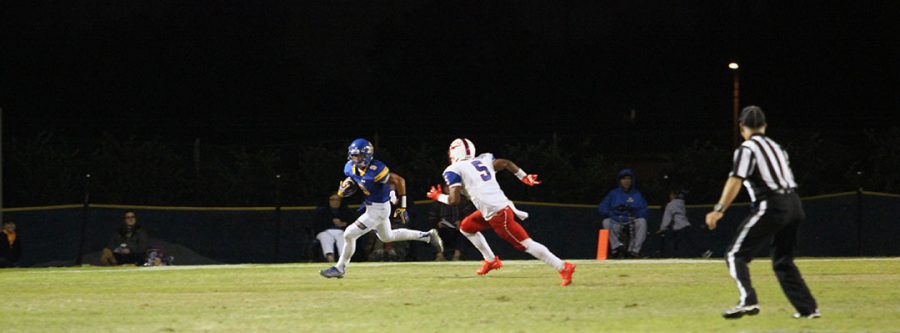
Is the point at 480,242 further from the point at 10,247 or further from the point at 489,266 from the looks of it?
the point at 10,247

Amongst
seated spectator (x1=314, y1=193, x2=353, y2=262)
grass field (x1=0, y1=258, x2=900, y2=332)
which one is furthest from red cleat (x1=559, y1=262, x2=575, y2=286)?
seated spectator (x1=314, y1=193, x2=353, y2=262)

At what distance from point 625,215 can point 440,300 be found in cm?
1185

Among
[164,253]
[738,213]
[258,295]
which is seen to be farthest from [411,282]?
[738,213]

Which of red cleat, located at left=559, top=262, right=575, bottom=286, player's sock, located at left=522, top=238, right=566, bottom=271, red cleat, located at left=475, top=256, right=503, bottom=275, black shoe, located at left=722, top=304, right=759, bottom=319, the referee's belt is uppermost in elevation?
the referee's belt

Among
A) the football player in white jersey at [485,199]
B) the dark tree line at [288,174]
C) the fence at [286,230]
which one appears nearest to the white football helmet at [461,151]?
the football player in white jersey at [485,199]

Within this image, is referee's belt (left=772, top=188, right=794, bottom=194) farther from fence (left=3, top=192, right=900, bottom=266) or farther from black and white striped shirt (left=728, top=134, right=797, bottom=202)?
fence (left=3, top=192, right=900, bottom=266)

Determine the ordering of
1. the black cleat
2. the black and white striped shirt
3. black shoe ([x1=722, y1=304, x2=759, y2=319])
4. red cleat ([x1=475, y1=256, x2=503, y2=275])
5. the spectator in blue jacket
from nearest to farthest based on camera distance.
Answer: the black and white striped shirt → black shoe ([x1=722, y1=304, x2=759, y2=319]) → the black cleat → red cleat ([x1=475, y1=256, x2=503, y2=275]) → the spectator in blue jacket

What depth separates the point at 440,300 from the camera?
41.7ft

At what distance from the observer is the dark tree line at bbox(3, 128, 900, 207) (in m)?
31.3

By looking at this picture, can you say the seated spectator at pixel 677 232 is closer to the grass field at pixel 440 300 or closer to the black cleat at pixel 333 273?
the grass field at pixel 440 300

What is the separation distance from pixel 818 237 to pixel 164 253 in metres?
12.6

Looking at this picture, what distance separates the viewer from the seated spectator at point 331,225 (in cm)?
2281

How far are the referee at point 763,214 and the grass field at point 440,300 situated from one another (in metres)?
0.22

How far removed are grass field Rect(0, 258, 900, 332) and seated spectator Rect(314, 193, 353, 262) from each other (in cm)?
469
